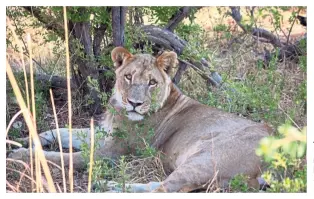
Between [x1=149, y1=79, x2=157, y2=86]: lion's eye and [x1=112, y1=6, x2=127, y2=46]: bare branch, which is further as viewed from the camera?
[x1=112, y1=6, x2=127, y2=46]: bare branch

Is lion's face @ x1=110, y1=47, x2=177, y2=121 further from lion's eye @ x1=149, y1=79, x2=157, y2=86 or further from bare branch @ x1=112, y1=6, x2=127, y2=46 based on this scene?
bare branch @ x1=112, y1=6, x2=127, y2=46

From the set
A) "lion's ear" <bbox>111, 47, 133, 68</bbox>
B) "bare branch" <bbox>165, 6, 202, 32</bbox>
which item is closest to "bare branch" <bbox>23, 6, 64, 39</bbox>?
"lion's ear" <bbox>111, 47, 133, 68</bbox>

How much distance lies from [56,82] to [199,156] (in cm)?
218

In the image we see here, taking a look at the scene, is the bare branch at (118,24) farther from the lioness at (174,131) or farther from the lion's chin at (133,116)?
the lion's chin at (133,116)

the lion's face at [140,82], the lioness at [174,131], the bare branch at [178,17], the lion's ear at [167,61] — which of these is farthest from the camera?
the bare branch at [178,17]

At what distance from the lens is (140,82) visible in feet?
15.5

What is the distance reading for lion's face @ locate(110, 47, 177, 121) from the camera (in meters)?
4.69

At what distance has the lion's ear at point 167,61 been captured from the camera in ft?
15.9

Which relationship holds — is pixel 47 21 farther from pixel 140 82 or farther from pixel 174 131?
pixel 174 131

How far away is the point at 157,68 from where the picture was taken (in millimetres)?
4855

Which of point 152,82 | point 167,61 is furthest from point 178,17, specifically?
point 152,82

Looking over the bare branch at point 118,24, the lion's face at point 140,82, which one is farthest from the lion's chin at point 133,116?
the bare branch at point 118,24
